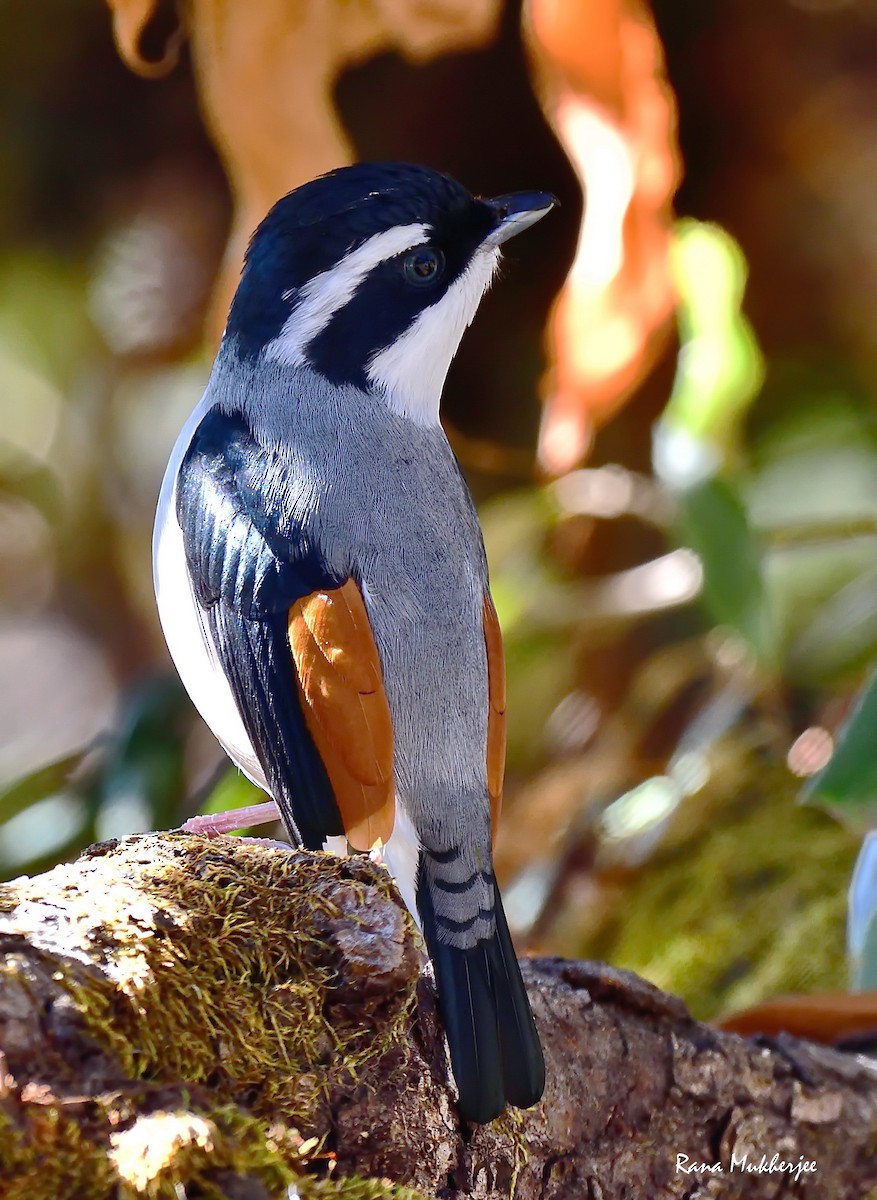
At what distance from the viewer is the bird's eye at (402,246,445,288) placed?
2.40 metres

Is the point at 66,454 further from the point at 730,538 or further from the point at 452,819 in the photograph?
the point at 452,819

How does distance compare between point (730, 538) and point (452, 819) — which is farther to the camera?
point (730, 538)

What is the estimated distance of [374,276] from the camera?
237cm

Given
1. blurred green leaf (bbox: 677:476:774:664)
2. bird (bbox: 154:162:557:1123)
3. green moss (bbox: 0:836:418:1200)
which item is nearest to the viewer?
green moss (bbox: 0:836:418:1200)

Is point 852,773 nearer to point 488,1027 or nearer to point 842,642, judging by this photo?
point 488,1027

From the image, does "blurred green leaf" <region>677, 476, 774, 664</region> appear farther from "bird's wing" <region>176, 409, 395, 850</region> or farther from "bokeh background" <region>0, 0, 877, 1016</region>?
"bird's wing" <region>176, 409, 395, 850</region>

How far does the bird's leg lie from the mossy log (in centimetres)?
29

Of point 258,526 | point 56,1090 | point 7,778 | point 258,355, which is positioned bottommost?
point 7,778

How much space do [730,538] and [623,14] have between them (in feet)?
5.61

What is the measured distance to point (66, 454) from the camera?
17.0 ft

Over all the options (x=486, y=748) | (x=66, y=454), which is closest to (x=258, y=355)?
(x=486, y=748)

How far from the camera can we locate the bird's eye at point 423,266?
2.40 meters
